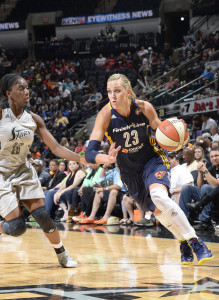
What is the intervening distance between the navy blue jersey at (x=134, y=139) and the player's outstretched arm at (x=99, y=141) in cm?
7

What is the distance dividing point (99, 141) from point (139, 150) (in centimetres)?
42

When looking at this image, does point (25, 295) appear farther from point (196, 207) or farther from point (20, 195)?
point (196, 207)

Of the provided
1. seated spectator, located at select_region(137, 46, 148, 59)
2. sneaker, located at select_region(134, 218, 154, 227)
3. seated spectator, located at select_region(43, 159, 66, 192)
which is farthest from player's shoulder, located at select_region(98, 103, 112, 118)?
seated spectator, located at select_region(137, 46, 148, 59)

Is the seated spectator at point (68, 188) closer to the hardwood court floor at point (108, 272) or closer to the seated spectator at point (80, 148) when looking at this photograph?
the seated spectator at point (80, 148)

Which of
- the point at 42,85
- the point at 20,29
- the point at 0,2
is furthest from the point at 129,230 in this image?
Result: the point at 0,2

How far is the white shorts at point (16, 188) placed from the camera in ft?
14.6

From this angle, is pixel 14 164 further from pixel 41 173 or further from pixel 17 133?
pixel 41 173

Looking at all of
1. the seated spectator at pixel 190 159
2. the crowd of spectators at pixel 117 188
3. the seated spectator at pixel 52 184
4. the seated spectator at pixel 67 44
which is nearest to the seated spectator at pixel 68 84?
the seated spectator at pixel 67 44

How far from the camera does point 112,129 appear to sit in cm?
478

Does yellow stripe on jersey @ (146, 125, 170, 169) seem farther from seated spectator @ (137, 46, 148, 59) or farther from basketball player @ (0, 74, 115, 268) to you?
seated spectator @ (137, 46, 148, 59)

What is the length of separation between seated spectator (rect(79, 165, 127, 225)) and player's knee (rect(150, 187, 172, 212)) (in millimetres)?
4502

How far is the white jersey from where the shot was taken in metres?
4.50

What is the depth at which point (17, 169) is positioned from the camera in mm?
4648

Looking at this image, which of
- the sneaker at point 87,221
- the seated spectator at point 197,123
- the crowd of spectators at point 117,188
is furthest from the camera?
A: the seated spectator at point 197,123
